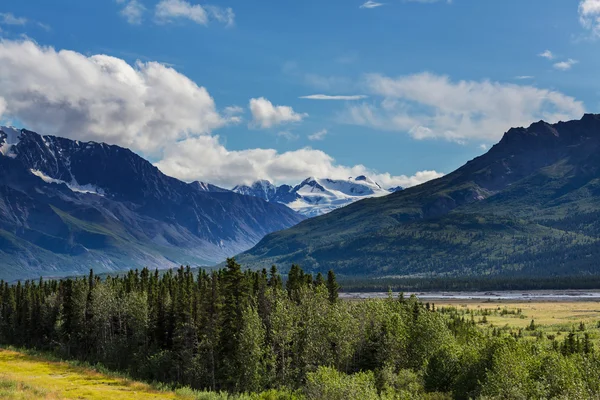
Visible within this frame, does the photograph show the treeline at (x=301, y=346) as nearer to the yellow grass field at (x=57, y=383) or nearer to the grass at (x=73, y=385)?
the grass at (x=73, y=385)

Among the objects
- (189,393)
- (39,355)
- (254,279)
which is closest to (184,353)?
(189,393)

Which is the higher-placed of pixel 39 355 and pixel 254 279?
pixel 254 279

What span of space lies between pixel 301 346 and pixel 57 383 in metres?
41.3

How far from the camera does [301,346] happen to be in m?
106

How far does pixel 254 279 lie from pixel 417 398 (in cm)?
7375

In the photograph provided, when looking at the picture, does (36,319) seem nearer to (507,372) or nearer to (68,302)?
(68,302)

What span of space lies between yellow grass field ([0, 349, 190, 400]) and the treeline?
12085mm

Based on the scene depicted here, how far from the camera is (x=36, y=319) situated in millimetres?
176250

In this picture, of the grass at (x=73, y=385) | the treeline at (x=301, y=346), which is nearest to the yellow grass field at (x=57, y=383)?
the grass at (x=73, y=385)

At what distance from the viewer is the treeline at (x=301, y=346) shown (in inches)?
2717

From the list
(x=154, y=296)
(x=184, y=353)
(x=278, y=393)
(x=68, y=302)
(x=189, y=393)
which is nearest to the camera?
(x=278, y=393)

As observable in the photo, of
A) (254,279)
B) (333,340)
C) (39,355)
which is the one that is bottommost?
(39,355)

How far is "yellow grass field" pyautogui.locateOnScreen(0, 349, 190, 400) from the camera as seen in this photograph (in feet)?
254

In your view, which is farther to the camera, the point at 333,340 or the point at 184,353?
the point at 184,353
